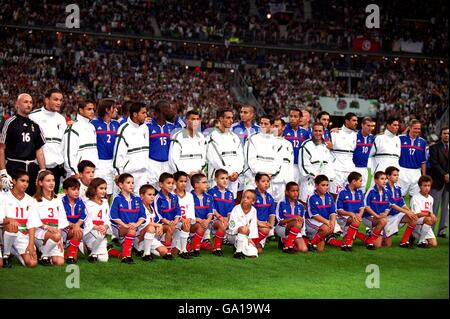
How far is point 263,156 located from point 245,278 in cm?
295

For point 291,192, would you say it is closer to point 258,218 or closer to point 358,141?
point 258,218

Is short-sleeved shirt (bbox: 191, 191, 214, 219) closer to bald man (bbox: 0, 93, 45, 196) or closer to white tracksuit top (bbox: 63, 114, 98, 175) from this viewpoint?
white tracksuit top (bbox: 63, 114, 98, 175)

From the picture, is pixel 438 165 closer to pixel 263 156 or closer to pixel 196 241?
pixel 263 156

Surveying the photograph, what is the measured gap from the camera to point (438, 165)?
1180 cm

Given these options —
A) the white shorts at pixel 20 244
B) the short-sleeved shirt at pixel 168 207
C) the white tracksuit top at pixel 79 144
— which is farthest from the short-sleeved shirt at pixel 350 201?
the white shorts at pixel 20 244

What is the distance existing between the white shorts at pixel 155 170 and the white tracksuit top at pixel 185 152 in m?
0.13

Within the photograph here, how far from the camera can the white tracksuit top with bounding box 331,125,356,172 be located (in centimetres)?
1195

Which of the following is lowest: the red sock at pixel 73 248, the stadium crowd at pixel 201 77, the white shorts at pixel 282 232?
the white shorts at pixel 282 232

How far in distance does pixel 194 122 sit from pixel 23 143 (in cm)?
242

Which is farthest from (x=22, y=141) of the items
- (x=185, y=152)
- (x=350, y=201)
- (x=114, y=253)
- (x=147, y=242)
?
(x=350, y=201)

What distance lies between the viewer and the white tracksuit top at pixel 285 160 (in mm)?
11141

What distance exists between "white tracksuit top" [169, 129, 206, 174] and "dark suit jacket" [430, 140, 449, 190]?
3.89 m

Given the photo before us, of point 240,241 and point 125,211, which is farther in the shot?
point 240,241

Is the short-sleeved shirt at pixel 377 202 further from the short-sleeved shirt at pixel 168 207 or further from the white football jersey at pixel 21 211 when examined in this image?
the white football jersey at pixel 21 211
